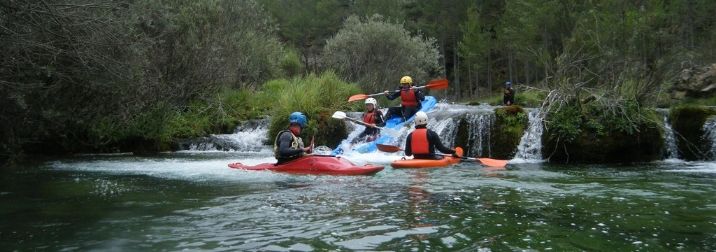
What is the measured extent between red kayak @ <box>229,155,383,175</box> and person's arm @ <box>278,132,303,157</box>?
0.23 meters

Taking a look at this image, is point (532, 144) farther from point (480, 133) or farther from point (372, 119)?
point (372, 119)

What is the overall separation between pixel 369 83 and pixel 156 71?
11254 mm

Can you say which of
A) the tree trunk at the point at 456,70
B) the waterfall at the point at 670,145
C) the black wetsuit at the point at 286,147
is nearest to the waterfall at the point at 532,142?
the waterfall at the point at 670,145

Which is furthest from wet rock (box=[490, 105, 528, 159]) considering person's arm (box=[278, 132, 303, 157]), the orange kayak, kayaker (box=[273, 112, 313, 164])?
person's arm (box=[278, 132, 303, 157])

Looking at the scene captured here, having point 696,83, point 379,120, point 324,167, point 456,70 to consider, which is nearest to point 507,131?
point 379,120

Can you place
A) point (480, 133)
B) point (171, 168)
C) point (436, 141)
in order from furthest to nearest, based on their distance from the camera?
point (480, 133) < point (171, 168) < point (436, 141)

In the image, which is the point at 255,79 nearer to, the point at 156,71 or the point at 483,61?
the point at 156,71

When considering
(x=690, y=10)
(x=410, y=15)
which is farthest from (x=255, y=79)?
(x=410, y=15)

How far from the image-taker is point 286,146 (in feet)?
33.4

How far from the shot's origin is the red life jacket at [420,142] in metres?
11.1

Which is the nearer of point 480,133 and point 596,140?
point 596,140

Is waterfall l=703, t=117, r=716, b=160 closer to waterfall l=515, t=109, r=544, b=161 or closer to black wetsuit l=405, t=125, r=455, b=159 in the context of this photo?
waterfall l=515, t=109, r=544, b=161

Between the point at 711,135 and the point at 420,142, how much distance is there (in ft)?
22.8

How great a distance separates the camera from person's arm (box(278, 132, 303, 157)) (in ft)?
33.3
